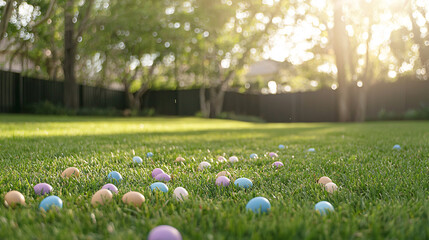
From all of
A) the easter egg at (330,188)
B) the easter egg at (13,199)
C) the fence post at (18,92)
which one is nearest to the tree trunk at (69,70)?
the fence post at (18,92)

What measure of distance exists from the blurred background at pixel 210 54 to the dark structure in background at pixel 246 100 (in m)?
0.04

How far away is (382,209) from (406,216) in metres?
0.11

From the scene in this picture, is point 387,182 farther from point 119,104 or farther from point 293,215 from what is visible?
point 119,104

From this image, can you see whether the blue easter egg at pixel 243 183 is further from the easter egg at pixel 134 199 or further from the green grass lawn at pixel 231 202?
the easter egg at pixel 134 199

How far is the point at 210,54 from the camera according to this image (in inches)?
620

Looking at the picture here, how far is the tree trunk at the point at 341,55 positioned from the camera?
1266cm

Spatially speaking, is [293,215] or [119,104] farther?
[119,104]

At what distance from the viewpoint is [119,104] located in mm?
17000

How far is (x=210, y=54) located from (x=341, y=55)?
6270mm

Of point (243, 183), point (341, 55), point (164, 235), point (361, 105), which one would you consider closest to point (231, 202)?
point (243, 183)

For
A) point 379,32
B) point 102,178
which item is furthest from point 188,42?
point 102,178

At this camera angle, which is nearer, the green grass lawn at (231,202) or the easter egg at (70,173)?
the green grass lawn at (231,202)

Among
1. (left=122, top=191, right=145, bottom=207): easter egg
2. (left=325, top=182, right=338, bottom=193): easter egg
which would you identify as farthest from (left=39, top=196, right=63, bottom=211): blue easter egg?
(left=325, top=182, right=338, bottom=193): easter egg

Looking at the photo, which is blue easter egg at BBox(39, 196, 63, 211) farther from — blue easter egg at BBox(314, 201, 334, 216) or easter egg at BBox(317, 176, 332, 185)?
easter egg at BBox(317, 176, 332, 185)
